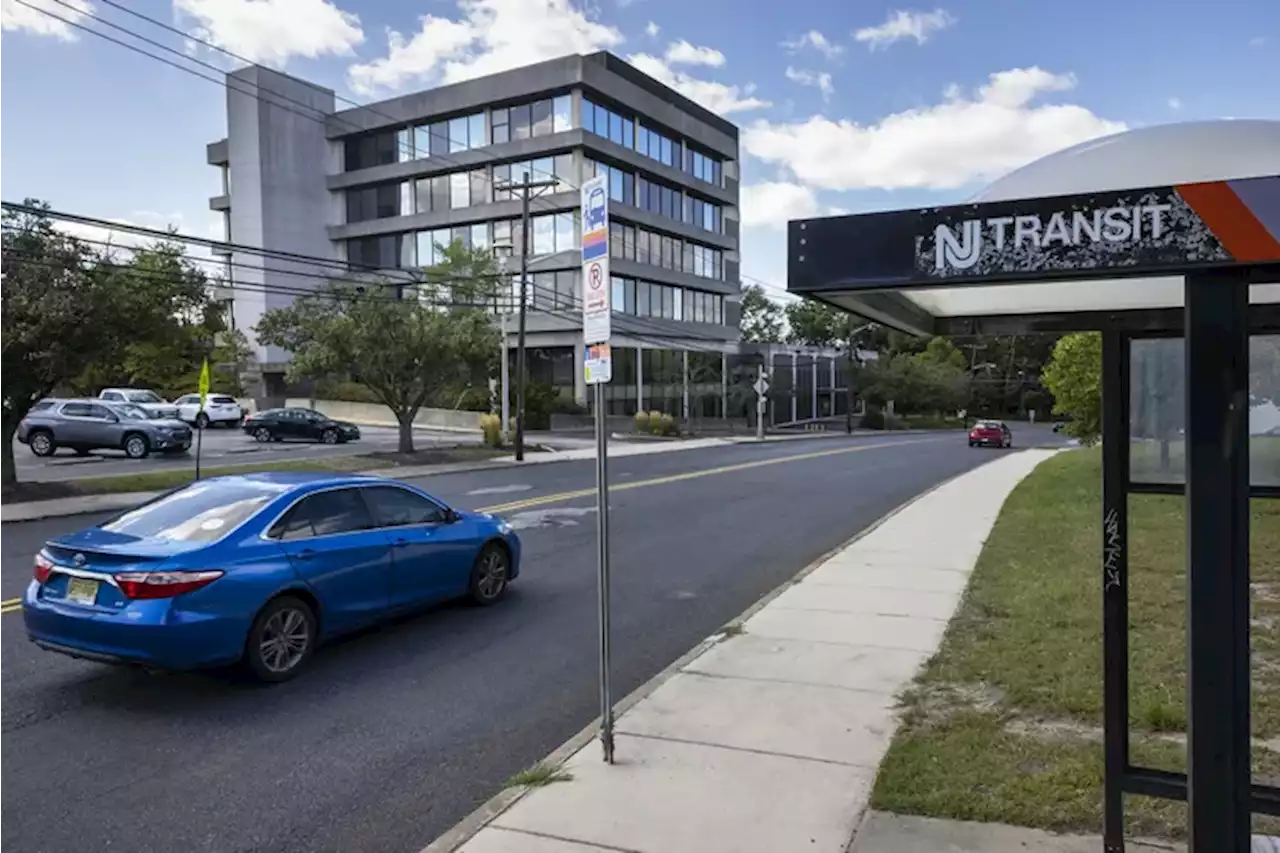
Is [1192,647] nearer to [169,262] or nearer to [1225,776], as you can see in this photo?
[1225,776]

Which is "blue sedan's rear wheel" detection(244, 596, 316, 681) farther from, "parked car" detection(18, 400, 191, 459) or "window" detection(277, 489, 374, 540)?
"parked car" detection(18, 400, 191, 459)

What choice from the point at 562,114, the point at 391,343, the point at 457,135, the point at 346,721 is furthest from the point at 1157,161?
the point at 457,135

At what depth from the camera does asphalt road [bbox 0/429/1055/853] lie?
15.3 ft

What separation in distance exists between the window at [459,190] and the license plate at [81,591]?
54.2 meters

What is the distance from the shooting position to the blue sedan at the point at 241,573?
6.21 m

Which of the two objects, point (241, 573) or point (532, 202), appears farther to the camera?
point (532, 202)

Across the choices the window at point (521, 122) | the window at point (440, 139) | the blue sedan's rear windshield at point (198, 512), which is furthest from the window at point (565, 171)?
the blue sedan's rear windshield at point (198, 512)

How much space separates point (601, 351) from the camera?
5.17 metres

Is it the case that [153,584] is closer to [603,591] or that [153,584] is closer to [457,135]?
[603,591]

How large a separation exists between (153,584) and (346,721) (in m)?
1.57

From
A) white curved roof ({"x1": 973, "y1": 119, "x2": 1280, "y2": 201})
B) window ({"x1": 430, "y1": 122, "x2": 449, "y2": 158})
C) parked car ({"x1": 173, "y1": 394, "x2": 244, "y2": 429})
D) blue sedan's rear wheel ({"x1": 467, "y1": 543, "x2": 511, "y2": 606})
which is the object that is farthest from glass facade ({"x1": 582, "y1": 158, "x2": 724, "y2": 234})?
white curved roof ({"x1": 973, "y1": 119, "x2": 1280, "y2": 201})

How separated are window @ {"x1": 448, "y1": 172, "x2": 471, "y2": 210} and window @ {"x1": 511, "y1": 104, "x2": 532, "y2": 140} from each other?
14.4ft

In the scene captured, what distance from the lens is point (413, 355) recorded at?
Answer: 29297mm

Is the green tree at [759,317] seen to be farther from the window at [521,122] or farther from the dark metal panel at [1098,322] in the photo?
the dark metal panel at [1098,322]
